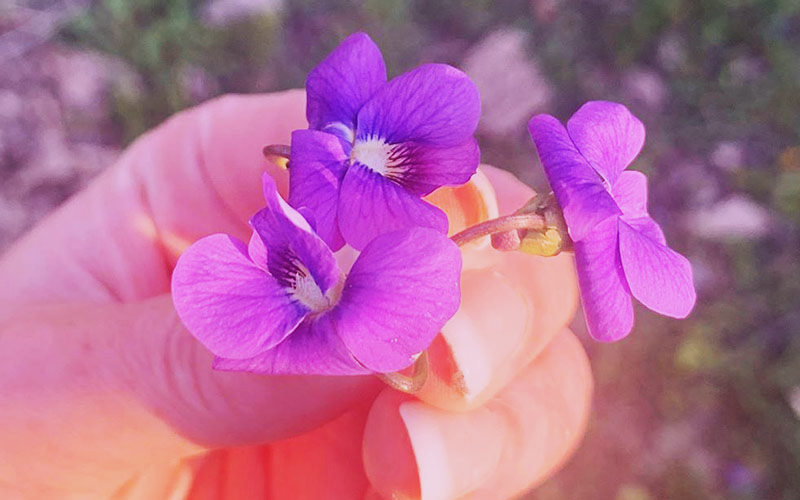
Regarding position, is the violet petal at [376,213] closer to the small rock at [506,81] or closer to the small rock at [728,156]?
the small rock at [506,81]

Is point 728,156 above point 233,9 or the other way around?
the other way around

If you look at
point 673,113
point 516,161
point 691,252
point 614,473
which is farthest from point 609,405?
point 673,113

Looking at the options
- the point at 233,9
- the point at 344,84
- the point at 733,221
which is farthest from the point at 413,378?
the point at 233,9

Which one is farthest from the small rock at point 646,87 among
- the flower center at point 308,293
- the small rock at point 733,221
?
the flower center at point 308,293

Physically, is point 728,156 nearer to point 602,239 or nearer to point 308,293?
point 602,239

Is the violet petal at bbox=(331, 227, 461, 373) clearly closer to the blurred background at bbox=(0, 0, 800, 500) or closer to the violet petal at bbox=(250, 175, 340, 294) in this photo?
the violet petal at bbox=(250, 175, 340, 294)

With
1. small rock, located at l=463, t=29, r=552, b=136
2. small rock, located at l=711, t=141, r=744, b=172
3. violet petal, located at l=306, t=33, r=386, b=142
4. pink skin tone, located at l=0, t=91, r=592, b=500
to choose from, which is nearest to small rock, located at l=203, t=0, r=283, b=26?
small rock, located at l=463, t=29, r=552, b=136

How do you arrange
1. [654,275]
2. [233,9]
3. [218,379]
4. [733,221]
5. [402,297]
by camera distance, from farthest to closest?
[233,9], [733,221], [218,379], [654,275], [402,297]

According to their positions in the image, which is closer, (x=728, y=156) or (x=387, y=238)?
A: (x=387, y=238)
